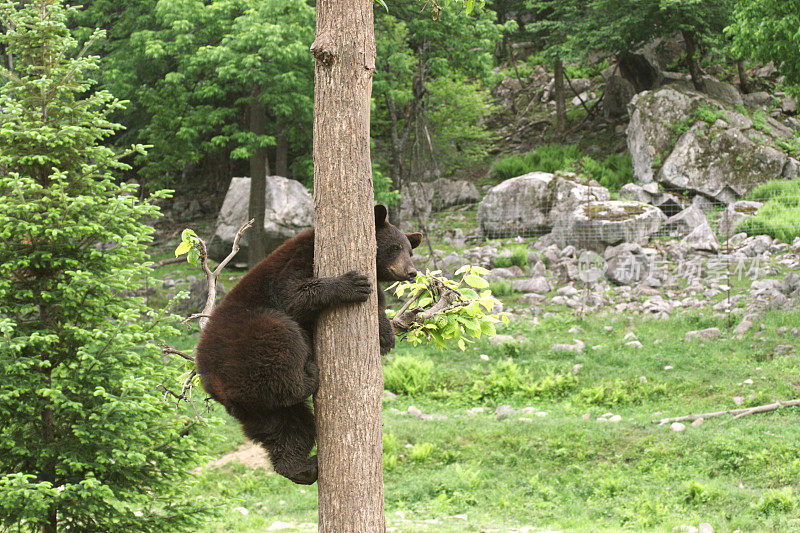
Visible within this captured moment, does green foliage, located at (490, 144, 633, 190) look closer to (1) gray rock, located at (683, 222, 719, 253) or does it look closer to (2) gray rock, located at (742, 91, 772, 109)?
(1) gray rock, located at (683, 222, 719, 253)

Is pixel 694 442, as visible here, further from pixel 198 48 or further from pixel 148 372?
pixel 198 48

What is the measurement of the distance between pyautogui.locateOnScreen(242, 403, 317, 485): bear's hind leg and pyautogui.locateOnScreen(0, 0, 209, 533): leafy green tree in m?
2.80

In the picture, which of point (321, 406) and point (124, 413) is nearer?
point (321, 406)

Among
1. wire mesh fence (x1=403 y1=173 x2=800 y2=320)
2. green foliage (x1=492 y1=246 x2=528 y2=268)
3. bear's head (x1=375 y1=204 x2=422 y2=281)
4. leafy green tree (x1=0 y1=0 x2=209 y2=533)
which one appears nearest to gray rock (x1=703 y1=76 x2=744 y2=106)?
wire mesh fence (x1=403 y1=173 x2=800 y2=320)

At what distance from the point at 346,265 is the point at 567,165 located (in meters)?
21.2

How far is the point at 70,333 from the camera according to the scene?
279 inches

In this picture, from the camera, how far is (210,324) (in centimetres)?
405

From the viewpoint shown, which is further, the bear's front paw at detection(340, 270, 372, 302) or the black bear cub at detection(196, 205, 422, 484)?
the black bear cub at detection(196, 205, 422, 484)

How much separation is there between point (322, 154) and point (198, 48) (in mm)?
16920

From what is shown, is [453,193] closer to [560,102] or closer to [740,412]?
[560,102]

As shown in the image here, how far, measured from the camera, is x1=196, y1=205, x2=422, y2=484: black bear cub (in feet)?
12.0

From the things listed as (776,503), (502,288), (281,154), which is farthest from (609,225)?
(776,503)

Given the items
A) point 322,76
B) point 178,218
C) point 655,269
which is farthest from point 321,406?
point 178,218

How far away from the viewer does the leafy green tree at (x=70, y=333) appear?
259 inches
